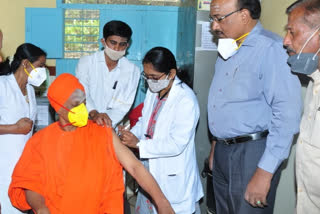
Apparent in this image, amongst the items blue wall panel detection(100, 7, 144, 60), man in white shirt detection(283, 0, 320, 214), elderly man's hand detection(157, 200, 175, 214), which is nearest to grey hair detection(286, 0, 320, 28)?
man in white shirt detection(283, 0, 320, 214)

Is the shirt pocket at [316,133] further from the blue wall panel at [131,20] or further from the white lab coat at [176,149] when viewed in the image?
the blue wall panel at [131,20]

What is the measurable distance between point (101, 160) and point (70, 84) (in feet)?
1.51

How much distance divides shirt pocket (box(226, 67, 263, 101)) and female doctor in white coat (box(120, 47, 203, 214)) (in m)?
0.36

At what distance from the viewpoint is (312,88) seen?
61.1 inches

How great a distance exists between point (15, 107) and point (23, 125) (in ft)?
0.54

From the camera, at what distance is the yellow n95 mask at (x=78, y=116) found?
1.71m

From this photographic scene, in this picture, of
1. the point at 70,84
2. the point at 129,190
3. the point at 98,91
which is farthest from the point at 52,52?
the point at 70,84

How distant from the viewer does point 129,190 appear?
13.1ft

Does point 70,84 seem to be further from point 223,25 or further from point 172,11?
point 172,11

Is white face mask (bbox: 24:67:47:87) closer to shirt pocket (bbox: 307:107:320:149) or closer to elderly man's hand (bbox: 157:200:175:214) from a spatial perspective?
elderly man's hand (bbox: 157:200:175:214)

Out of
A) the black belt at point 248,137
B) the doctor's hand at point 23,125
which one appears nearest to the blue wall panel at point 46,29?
the doctor's hand at point 23,125

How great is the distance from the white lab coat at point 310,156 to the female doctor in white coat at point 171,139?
Answer: 28.8 inches

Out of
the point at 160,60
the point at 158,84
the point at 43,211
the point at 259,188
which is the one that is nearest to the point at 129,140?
the point at 158,84

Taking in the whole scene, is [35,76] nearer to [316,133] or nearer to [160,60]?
[160,60]
